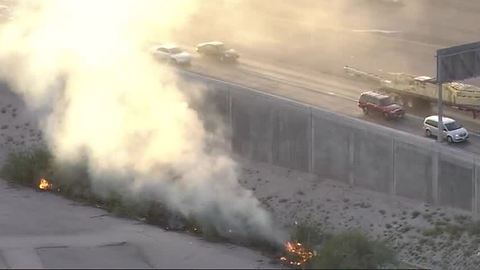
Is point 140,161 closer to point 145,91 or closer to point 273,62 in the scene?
point 145,91

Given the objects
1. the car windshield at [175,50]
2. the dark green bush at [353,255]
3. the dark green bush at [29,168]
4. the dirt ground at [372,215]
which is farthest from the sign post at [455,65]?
the car windshield at [175,50]

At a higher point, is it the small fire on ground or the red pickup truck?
the red pickup truck

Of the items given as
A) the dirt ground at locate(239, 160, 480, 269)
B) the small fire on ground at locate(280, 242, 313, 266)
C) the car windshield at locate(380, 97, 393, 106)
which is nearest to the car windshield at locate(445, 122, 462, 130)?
the dirt ground at locate(239, 160, 480, 269)

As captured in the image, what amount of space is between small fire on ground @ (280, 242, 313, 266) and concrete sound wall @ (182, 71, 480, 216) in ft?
26.7

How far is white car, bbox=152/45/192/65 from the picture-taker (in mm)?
43875

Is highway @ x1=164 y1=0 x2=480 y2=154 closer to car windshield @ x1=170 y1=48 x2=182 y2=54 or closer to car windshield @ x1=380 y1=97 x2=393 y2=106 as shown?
car windshield @ x1=380 y1=97 x2=393 y2=106

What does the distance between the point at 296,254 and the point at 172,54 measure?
2073 centimetres

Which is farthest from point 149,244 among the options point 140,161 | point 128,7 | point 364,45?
point 364,45

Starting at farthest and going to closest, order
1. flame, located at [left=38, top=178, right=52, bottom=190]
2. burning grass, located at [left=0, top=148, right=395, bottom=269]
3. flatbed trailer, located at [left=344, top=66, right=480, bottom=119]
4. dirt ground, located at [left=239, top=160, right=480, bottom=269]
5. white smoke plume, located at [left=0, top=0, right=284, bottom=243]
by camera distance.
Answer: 1. flatbed trailer, located at [left=344, top=66, right=480, bottom=119]
2. flame, located at [left=38, top=178, right=52, bottom=190]
3. white smoke plume, located at [left=0, top=0, right=284, bottom=243]
4. dirt ground, located at [left=239, top=160, right=480, bottom=269]
5. burning grass, located at [left=0, top=148, right=395, bottom=269]

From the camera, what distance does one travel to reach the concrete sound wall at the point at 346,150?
106 feet

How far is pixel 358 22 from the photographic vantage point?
184 ft

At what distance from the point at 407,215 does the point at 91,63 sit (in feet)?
50.0

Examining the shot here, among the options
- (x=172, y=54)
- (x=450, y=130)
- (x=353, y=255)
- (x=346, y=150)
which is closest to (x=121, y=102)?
(x=172, y=54)

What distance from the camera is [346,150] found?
3500cm
